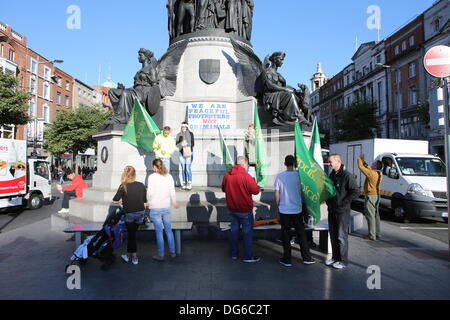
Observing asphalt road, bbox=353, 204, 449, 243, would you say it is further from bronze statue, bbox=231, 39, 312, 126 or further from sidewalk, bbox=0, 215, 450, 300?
bronze statue, bbox=231, 39, 312, 126

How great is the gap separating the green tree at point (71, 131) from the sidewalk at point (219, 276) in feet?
112

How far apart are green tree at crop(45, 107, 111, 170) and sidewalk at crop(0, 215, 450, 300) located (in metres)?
34.0

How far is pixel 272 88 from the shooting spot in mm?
10234

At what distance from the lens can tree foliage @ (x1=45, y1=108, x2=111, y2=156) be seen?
123 feet

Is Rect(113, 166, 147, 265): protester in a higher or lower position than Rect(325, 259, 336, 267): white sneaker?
higher

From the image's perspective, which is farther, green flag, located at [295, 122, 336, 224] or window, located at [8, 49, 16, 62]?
window, located at [8, 49, 16, 62]

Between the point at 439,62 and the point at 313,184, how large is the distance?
355cm

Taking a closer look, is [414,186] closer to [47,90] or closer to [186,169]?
[186,169]

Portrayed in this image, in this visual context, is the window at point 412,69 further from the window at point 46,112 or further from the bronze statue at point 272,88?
the window at point 46,112

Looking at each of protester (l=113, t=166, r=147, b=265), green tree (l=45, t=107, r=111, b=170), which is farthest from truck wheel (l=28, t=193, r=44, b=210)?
green tree (l=45, t=107, r=111, b=170)

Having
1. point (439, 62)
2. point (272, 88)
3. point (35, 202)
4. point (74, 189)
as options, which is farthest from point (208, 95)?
point (35, 202)

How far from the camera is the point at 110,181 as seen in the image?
8719mm
